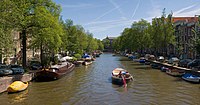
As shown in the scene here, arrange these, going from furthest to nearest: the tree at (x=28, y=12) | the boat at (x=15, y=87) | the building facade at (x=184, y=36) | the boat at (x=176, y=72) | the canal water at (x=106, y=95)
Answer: the building facade at (x=184, y=36)
the boat at (x=176, y=72)
the tree at (x=28, y=12)
the boat at (x=15, y=87)
the canal water at (x=106, y=95)

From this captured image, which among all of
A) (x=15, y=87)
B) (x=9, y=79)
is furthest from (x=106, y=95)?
(x=9, y=79)

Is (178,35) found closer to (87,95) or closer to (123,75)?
(123,75)

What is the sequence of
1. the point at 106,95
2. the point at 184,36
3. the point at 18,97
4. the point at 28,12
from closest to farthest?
the point at 18,97, the point at 106,95, the point at 28,12, the point at 184,36

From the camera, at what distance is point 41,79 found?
1661 inches

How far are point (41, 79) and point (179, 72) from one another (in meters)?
24.3

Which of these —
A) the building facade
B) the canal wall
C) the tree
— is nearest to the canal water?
the canal wall

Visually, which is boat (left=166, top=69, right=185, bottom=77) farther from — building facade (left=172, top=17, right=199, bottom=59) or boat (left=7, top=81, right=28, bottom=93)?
building facade (left=172, top=17, right=199, bottom=59)

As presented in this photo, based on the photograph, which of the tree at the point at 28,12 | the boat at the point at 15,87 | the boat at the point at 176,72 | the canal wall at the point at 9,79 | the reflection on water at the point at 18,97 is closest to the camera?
the reflection on water at the point at 18,97

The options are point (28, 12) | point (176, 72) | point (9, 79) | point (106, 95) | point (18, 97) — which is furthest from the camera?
point (176, 72)

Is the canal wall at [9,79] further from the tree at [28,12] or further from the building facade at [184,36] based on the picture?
the building facade at [184,36]

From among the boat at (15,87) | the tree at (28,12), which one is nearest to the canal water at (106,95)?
the boat at (15,87)

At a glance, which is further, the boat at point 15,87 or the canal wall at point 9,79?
the canal wall at point 9,79

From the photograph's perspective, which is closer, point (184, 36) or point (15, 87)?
point (15, 87)

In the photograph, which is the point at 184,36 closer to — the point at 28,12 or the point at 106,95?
the point at 28,12
